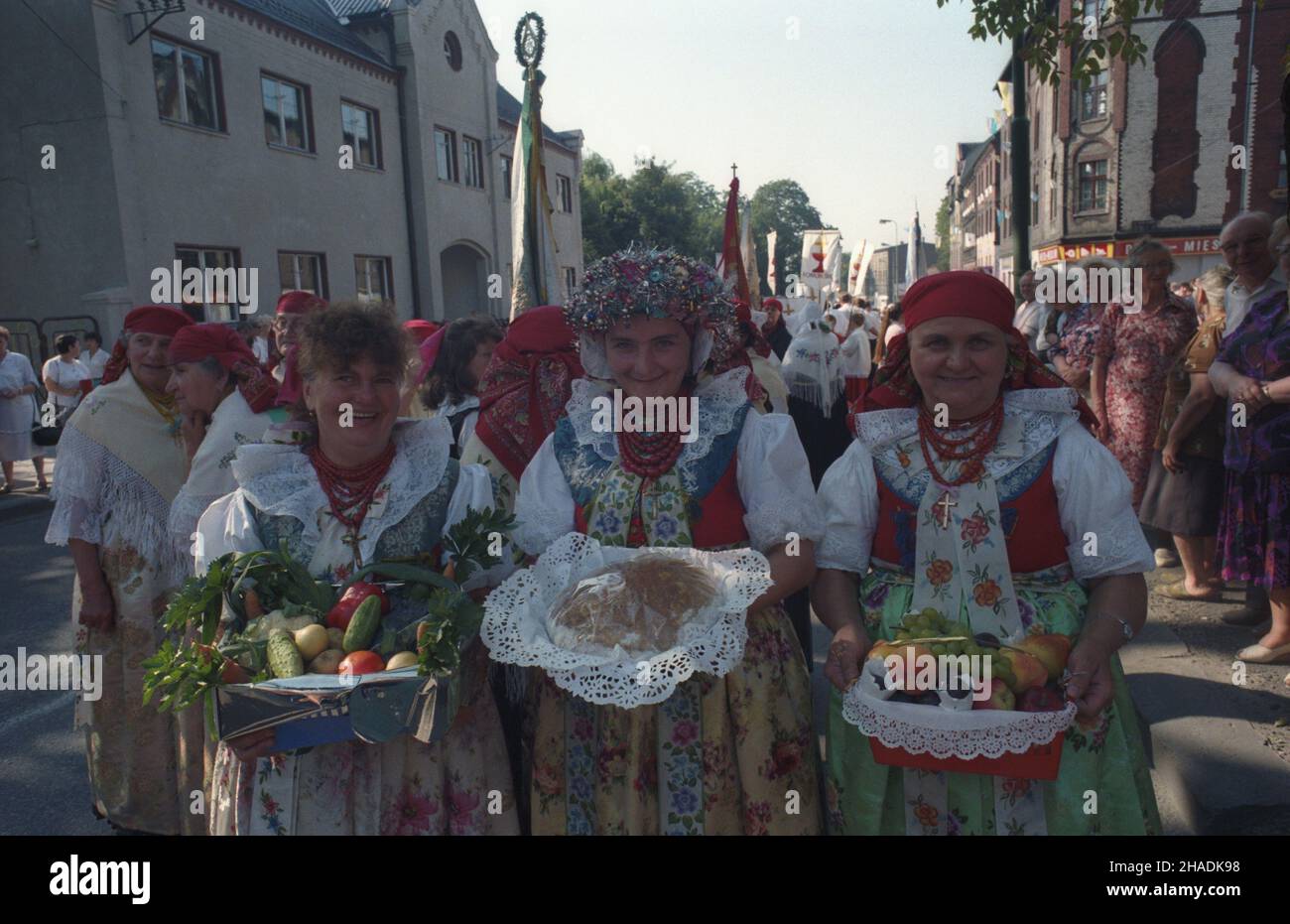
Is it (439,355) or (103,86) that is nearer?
(439,355)

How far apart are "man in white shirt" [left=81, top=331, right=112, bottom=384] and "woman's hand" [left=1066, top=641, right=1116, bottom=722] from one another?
13.4m

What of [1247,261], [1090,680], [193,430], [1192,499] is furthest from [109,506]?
[1192,499]

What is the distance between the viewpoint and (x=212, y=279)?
16.1m

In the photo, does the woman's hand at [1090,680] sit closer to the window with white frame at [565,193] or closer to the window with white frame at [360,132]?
the window with white frame at [360,132]

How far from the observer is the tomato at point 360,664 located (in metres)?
1.99

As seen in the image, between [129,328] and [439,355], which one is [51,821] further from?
[439,355]

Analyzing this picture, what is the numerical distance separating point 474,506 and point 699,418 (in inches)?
27.2

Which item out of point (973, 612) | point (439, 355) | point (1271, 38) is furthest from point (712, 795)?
point (1271, 38)

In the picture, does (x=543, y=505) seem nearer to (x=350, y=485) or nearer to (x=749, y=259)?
(x=350, y=485)

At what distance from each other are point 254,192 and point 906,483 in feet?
57.5

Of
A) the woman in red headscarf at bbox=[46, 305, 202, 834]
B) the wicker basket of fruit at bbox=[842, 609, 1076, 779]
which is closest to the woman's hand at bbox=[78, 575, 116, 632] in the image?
the woman in red headscarf at bbox=[46, 305, 202, 834]

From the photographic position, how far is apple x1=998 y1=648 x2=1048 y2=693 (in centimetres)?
202

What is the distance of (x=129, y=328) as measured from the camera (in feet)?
11.8
